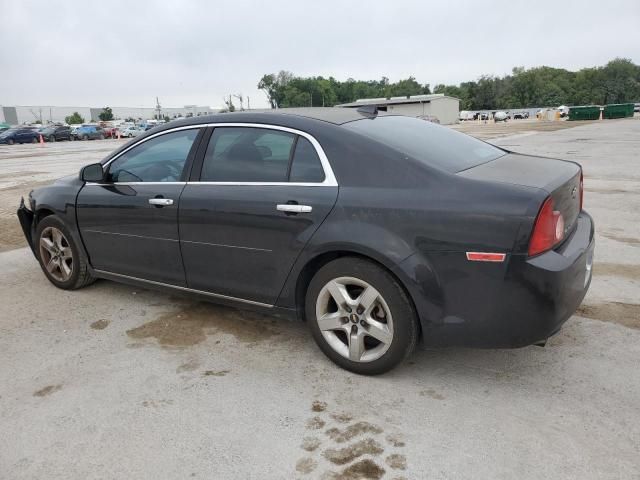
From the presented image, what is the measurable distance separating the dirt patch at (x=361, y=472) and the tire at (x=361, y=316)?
0.75m

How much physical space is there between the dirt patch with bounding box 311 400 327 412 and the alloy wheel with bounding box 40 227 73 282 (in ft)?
9.89

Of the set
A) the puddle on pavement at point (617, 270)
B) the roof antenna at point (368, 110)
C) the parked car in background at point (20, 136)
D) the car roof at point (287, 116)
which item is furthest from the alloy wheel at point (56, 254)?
the parked car in background at point (20, 136)

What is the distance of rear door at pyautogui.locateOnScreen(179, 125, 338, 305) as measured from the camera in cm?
324

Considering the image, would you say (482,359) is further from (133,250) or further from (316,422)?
(133,250)

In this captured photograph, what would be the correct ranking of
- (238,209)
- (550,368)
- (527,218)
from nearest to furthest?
1. (527,218)
2. (550,368)
3. (238,209)

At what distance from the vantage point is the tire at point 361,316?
2.98 meters

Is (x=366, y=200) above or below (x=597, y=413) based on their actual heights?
above

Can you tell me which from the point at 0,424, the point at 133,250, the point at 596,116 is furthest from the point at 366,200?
the point at 596,116

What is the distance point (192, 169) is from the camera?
3.84m

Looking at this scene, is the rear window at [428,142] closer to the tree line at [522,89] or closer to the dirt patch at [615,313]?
the dirt patch at [615,313]

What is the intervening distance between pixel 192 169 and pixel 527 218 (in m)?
2.38

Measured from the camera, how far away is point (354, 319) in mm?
3146

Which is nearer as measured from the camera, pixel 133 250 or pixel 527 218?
A: pixel 527 218

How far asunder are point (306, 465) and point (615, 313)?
287 cm
